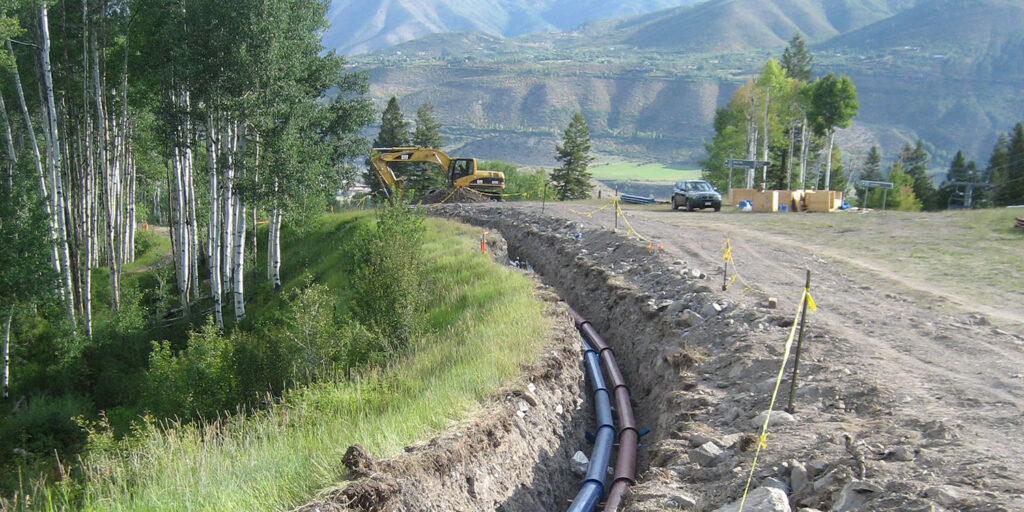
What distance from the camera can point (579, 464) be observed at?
11.2m

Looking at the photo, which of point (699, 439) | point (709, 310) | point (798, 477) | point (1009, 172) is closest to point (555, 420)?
point (699, 439)

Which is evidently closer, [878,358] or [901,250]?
[878,358]

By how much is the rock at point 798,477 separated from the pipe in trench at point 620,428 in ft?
7.54

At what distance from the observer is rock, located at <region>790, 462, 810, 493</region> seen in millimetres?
7113

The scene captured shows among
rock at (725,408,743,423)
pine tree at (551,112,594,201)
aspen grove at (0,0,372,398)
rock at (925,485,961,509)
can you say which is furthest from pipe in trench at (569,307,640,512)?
pine tree at (551,112,594,201)

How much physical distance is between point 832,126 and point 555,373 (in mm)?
43238

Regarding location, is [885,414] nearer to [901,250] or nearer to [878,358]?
[878,358]

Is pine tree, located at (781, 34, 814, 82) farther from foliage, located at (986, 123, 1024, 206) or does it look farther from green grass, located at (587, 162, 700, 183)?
green grass, located at (587, 162, 700, 183)

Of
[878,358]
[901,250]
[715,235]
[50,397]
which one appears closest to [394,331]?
[878,358]

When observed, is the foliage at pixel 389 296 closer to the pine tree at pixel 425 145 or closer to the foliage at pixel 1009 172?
the pine tree at pixel 425 145

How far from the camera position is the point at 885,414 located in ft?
27.6

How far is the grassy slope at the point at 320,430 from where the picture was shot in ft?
21.5

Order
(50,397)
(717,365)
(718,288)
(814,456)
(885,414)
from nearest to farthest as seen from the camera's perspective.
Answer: (814,456) < (885,414) < (717,365) < (718,288) < (50,397)

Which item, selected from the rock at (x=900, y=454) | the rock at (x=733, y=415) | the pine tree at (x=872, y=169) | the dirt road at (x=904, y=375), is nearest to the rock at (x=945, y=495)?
the dirt road at (x=904, y=375)
